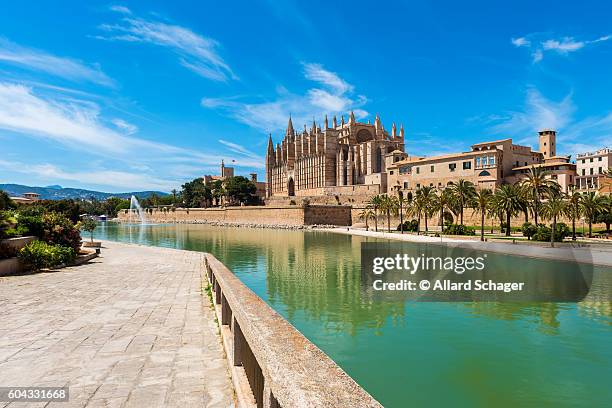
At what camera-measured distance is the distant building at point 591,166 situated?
69.0m

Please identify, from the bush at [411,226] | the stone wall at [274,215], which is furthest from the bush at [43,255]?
the stone wall at [274,215]

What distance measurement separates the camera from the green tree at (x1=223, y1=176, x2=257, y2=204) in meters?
115

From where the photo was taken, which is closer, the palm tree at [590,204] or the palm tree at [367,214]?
the palm tree at [590,204]

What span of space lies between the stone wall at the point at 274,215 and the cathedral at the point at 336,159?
7528mm

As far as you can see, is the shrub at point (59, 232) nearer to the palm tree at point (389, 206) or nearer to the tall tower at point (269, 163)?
the palm tree at point (389, 206)

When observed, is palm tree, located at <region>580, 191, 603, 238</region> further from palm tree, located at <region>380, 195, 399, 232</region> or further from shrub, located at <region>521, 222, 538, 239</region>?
palm tree, located at <region>380, 195, 399, 232</region>

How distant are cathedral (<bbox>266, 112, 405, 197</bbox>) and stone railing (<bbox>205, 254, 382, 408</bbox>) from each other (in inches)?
3052

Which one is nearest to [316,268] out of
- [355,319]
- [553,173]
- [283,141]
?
[355,319]

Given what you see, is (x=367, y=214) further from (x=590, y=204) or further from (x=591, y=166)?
(x=591, y=166)

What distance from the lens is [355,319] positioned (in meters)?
14.3

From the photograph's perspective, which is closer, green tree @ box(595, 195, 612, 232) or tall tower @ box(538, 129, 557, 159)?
green tree @ box(595, 195, 612, 232)

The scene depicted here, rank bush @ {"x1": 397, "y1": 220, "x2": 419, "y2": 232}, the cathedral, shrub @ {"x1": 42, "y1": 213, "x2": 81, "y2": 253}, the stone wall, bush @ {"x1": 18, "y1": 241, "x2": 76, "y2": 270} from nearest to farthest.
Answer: bush @ {"x1": 18, "y1": 241, "x2": 76, "y2": 270} → shrub @ {"x1": 42, "y1": 213, "x2": 81, "y2": 253} → bush @ {"x1": 397, "y1": 220, "x2": 419, "y2": 232} → the stone wall → the cathedral

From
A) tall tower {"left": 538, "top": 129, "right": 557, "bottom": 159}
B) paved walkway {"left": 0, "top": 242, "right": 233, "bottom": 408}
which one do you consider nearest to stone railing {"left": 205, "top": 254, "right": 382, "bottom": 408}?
paved walkway {"left": 0, "top": 242, "right": 233, "bottom": 408}

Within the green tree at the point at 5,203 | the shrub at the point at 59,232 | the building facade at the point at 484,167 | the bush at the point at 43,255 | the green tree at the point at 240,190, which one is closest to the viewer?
the bush at the point at 43,255
